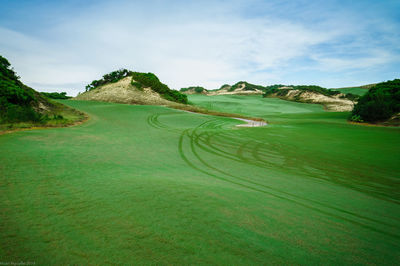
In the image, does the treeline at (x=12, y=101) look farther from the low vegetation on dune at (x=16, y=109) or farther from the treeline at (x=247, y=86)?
the treeline at (x=247, y=86)

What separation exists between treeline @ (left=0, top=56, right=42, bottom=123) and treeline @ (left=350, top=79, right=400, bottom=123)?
98.9 ft

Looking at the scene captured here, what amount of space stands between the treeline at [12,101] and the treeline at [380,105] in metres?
30.1

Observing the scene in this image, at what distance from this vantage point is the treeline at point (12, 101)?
10180 mm

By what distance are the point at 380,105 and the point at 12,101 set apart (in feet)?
109

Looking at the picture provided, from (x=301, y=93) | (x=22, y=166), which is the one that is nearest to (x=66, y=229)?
(x=22, y=166)

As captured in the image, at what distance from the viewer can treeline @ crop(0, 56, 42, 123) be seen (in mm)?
10180

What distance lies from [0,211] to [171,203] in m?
2.34

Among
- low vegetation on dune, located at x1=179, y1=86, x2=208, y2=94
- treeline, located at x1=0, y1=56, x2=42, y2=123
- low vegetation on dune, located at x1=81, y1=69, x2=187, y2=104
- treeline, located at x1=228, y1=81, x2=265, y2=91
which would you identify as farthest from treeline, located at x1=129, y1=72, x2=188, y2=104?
treeline, located at x1=228, y1=81, x2=265, y2=91

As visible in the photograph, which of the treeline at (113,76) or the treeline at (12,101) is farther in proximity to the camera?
the treeline at (113,76)

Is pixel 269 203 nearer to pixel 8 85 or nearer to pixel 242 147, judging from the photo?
pixel 242 147

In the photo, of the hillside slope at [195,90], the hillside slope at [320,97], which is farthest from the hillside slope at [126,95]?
the hillside slope at [195,90]

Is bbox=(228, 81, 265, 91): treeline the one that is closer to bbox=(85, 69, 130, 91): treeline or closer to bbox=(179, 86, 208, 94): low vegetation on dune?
bbox=(179, 86, 208, 94): low vegetation on dune

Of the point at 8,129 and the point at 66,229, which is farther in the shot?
the point at 8,129

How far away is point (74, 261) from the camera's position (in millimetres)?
1835
